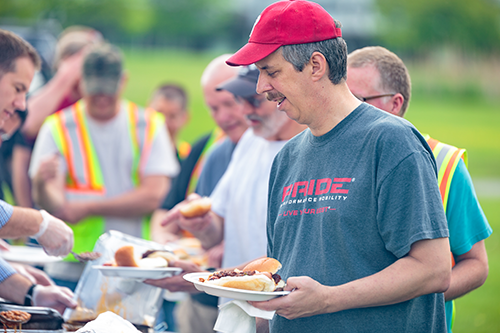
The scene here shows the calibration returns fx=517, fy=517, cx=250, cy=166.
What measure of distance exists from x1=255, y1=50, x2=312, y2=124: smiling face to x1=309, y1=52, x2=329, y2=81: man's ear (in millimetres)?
29

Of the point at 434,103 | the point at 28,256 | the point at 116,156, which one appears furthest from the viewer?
the point at 434,103

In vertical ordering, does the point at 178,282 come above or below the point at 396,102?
below

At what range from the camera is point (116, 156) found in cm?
465

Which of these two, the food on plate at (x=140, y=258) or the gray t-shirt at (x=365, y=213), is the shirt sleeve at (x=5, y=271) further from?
the gray t-shirt at (x=365, y=213)

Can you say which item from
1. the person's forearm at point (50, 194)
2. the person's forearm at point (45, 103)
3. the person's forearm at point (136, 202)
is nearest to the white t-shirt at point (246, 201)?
the person's forearm at point (136, 202)

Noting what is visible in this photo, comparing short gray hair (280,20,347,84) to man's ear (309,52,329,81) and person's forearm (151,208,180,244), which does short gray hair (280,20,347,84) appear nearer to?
man's ear (309,52,329,81)

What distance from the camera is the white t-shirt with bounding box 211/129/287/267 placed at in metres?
3.18

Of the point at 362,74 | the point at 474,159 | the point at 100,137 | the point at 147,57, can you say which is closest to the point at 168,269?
the point at 362,74

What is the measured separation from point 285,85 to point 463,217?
1141 mm

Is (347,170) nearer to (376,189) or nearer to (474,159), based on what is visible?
(376,189)

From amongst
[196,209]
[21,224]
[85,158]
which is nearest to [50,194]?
[85,158]

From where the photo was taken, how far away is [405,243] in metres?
1.81

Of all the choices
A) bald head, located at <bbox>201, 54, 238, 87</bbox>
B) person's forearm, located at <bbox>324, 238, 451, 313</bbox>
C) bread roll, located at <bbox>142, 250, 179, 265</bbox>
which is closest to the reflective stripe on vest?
person's forearm, located at <bbox>324, 238, 451, 313</bbox>

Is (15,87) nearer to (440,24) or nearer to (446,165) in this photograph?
(446,165)
